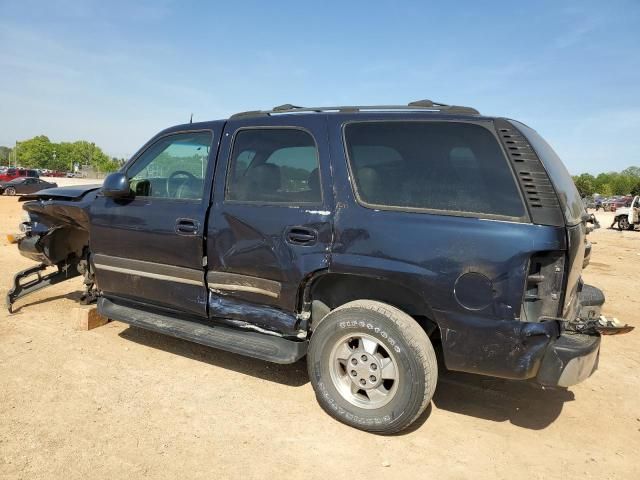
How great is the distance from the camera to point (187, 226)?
12.3ft

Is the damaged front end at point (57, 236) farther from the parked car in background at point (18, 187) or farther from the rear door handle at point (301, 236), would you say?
the parked car in background at point (18, 187)

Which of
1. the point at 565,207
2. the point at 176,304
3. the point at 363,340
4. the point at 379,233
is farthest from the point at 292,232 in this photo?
the point at 565,207

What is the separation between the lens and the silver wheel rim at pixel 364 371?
305 centimetres

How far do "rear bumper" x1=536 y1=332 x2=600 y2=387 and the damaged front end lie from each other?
3.93 meters

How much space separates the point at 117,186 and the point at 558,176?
3330 mm

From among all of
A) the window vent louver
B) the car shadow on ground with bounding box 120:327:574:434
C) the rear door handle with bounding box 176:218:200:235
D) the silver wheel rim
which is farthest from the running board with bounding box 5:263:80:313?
the window vent louver

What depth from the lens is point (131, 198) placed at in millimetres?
4184

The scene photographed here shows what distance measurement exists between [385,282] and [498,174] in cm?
97

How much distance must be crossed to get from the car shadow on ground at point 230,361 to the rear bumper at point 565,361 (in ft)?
6.01

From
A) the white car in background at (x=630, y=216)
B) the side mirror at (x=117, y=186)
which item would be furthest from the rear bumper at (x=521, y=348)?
the white car in background at (x=630, y=216)

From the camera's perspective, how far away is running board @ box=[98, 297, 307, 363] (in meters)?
3.43

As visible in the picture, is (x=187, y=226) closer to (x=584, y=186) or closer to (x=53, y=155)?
(x=584, y=186)

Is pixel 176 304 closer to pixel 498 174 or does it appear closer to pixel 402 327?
pixel 402 327

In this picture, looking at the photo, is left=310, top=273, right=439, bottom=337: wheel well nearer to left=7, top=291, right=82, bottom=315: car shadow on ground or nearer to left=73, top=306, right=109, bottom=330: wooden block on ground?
left=73, top=306, right=109, bottom=330: wooden block on ground
